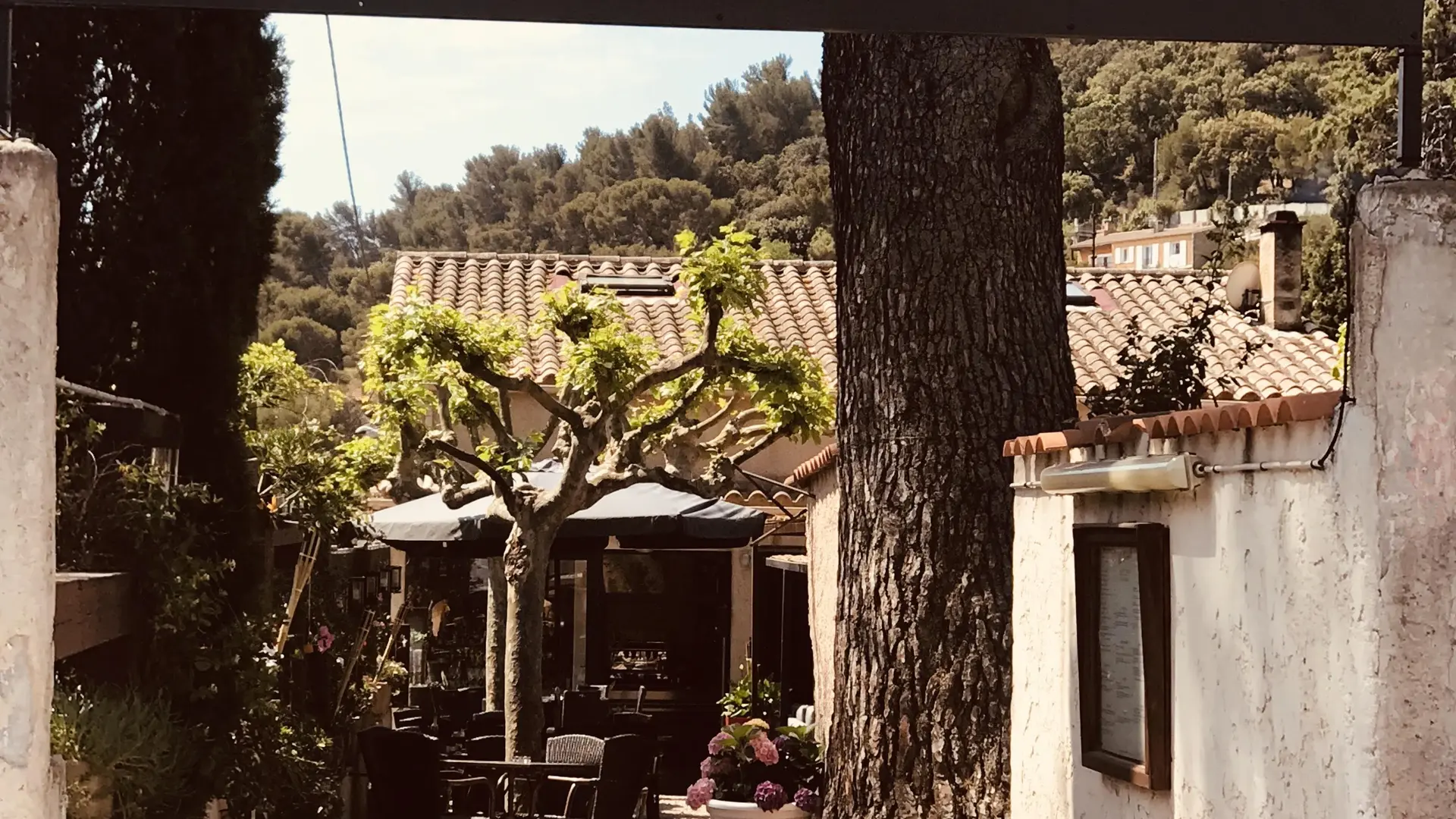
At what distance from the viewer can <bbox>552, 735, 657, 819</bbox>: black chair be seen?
8.83 metres

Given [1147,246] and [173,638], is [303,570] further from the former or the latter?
[1147,246]

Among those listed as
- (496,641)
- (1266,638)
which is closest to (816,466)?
(496,641)

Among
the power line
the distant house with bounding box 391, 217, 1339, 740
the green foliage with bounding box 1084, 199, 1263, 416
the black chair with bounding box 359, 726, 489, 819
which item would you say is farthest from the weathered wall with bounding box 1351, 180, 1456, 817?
the distant house with bounding box 391, 217, 1339, 740

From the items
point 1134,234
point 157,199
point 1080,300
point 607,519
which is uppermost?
point 1134,234

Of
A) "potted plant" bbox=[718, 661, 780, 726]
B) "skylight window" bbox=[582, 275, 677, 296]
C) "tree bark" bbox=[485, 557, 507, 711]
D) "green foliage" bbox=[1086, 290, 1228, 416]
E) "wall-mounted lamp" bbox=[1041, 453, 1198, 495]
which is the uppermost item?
"skylight window" bbox=[582, 275, 677, 296]

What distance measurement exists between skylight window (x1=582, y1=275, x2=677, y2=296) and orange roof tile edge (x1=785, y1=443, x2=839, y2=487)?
7984mm

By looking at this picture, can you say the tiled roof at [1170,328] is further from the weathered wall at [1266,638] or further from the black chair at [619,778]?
the weathered wall at [1266,638]

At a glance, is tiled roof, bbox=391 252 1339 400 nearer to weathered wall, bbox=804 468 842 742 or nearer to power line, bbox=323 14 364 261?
power line, bbox=323 14 364 261

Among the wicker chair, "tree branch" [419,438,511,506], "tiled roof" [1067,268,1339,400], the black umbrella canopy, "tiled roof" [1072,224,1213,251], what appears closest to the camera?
the wicker chair

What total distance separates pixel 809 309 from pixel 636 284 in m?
2.28

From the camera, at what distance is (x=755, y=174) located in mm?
50000

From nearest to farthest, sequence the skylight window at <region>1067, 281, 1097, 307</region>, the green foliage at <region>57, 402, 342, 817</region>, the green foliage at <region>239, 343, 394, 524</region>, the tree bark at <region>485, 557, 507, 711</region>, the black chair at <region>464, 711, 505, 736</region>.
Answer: the green foliage at <region>57, 402, 342, 817</region>
the green foliage at <region>239, 343, 394, 524</region>
the black chair at <region>464, 711, 505, 736</region>
the tree bark at <region>485, 557, 507, 711</region>
the skylight window at <region>1067, 281, 1097, 307</region>

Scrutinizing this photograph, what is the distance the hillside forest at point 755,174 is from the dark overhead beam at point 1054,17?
29.6m

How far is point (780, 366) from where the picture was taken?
33.8 ft
